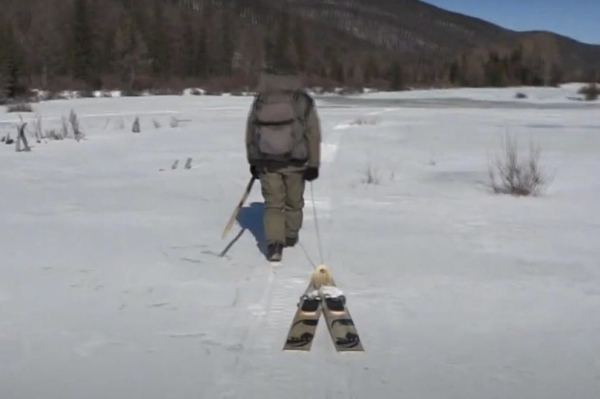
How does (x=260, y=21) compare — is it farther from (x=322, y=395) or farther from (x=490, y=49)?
(x=322, y=395)

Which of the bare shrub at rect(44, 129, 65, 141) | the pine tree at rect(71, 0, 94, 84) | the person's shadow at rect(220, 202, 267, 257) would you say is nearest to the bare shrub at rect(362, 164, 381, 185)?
the person's shadow at rect(220, 202, 267, 257)

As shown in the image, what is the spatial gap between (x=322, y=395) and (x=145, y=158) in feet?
35.9

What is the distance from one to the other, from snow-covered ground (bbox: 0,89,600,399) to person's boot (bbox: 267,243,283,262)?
131 millimetres

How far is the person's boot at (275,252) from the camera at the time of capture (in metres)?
6.84

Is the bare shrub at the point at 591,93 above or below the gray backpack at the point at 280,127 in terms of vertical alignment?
below

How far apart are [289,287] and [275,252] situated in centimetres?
86

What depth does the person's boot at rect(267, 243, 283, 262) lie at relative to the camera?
684 cm

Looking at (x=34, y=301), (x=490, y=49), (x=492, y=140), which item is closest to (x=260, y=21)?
(x=490, y=49)

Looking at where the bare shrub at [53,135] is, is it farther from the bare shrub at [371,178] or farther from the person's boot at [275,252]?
the person's boot at [275,252]

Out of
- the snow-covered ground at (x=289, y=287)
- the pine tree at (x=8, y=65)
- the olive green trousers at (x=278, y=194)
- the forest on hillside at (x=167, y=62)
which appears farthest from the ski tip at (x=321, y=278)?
the forest on hillside at (x=167, y=62)

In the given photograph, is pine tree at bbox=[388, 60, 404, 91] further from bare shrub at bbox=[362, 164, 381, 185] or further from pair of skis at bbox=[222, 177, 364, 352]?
pair of skis at bbox=[222, 177, 364, 352]

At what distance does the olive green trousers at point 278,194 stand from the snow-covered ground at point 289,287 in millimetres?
301

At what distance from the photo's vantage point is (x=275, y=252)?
22.5ft

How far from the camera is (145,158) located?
14.5 m
